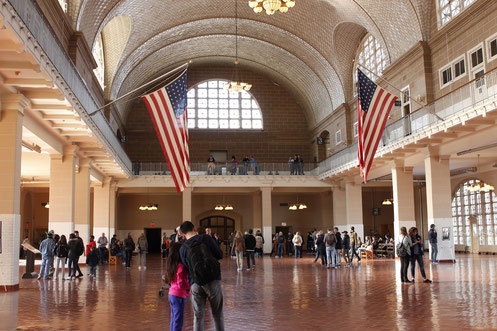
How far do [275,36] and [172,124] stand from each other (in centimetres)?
2083

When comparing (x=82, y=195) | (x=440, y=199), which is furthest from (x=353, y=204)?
(x=82, y=195)

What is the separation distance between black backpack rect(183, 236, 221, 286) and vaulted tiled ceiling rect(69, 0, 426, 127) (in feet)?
51.8

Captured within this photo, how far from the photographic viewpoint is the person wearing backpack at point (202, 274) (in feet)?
17.3

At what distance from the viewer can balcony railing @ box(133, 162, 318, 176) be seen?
30633mm

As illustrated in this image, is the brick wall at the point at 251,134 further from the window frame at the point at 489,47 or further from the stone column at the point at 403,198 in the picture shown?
the window frame at the point at 489,47

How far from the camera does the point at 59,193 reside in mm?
18000

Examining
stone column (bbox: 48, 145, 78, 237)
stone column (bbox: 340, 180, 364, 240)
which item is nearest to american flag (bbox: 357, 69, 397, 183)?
stone column (bbox: 48, 145, 78, 237)

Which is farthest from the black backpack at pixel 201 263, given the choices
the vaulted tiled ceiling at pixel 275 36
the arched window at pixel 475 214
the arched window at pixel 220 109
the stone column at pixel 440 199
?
the arched window at pixel 220 109

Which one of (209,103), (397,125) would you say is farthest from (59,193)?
(209,103)

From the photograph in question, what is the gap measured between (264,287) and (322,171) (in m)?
19.5

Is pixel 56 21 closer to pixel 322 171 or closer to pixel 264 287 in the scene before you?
pixel 264 287

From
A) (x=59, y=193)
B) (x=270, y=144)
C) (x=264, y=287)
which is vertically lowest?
(x=264, y=287)

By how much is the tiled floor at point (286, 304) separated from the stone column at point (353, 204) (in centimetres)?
1531

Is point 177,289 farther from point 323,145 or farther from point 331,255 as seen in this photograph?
point 323,145
